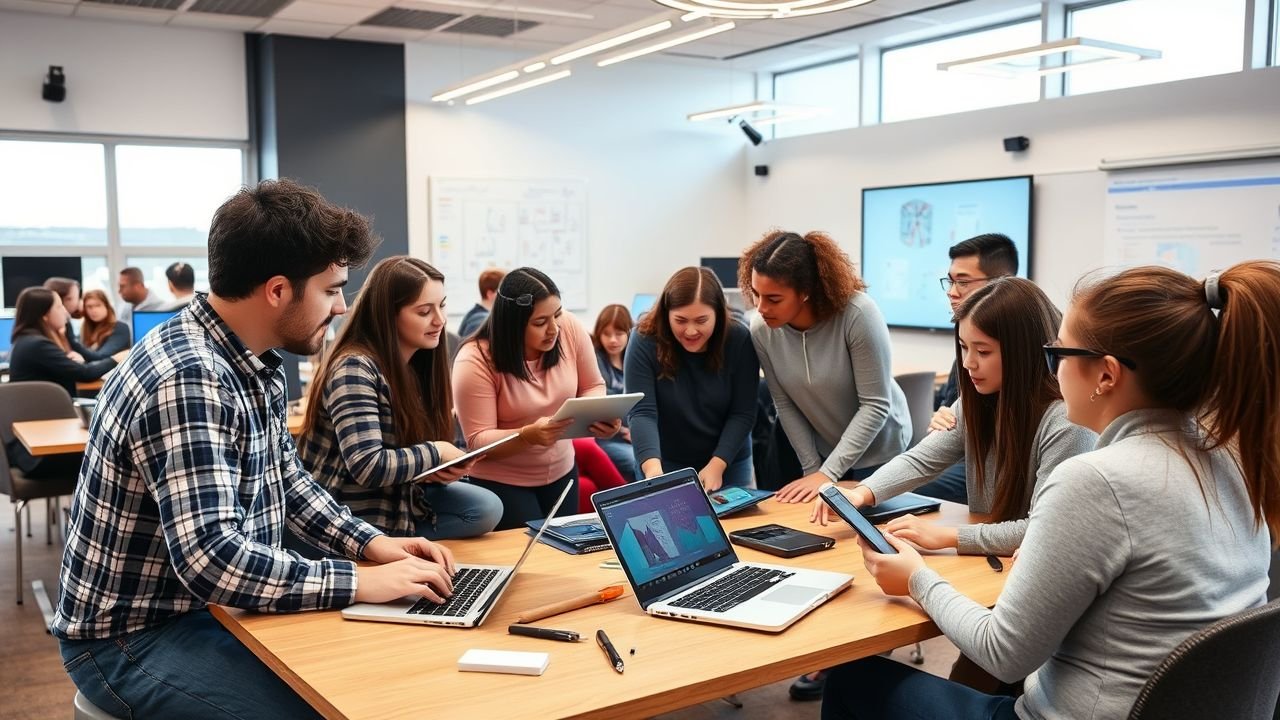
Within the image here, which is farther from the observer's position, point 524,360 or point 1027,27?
point 1027,27

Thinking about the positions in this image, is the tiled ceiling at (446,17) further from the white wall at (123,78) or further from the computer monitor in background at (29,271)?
the computer monitor in background at (29,271)

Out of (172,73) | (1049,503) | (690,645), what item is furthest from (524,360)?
(172,73)

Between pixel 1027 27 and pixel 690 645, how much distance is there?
22.6 feet

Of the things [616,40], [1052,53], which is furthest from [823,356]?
A: [1052,53]

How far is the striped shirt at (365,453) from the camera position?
229cm

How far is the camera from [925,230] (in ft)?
25.6

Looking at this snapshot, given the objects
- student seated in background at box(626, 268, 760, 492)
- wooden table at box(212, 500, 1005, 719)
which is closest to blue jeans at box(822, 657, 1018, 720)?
wooden table at box(212, 500, 1005, 719)

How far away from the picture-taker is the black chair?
1309mm

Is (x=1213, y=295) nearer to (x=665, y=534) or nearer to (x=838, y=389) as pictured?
(x=665, y=534)

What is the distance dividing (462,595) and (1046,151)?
6.29 m

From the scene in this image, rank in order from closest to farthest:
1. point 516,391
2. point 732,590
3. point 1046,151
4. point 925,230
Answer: point 732,590 → point 516,391 → point 1046,151 → point 925,230

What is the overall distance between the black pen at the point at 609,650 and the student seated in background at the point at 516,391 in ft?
3.81

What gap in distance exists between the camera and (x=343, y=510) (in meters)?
2.07

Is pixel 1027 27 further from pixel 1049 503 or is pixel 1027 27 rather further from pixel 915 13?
pixel 1049 503
